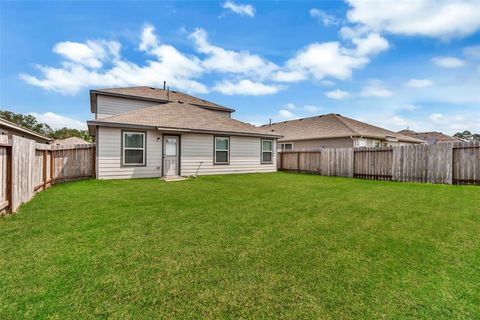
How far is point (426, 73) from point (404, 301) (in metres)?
17.1

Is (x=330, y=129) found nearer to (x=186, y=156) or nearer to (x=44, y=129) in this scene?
(x=186, y=156)

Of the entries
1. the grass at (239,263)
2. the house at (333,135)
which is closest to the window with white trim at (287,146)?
the house at (333,135)

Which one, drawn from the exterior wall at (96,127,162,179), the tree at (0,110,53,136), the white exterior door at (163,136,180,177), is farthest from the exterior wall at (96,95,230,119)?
the tree at (0,110,53,136)

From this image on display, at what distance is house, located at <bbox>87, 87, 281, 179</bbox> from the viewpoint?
10539 mm

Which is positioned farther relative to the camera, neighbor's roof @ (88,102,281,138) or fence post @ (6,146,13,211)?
neighbor's roof @ (88,102,281,138)

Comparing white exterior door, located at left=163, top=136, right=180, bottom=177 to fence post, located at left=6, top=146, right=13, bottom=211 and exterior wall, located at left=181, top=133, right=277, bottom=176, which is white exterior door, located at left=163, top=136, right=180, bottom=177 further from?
fence post, located at left=6, top=146, right=13, bottom=211

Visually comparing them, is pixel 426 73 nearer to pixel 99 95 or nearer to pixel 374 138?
pixel 374 138

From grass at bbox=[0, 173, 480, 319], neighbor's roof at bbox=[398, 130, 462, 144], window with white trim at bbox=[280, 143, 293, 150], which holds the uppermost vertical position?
neighbor's roof at bbox=[398, 130, 462, 144]

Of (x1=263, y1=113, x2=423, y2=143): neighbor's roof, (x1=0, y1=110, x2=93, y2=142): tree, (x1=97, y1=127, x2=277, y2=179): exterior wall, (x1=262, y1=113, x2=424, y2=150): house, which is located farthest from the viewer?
(x1=0, y1=110, x2=93, y2=142): tree

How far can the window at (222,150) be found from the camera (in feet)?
43.5

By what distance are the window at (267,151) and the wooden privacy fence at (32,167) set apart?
9.60 m

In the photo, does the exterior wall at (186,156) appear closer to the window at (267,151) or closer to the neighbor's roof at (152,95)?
the window at (267,151)

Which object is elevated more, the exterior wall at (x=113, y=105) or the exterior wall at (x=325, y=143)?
the exterior wall at (x=113, y=105)

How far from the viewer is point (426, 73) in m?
14.3
